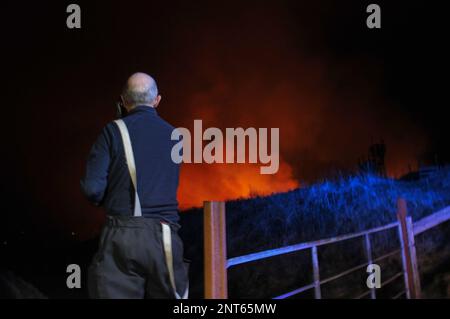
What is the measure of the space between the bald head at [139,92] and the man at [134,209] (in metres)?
0.09

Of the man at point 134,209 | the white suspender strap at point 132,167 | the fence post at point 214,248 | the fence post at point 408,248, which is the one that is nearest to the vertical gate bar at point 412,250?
the fence post at point 408,248

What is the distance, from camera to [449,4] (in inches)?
149

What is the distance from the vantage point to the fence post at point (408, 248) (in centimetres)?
310

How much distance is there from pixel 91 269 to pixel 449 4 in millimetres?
3592

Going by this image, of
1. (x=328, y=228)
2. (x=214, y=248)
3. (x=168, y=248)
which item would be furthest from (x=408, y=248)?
(x=168, y=248)

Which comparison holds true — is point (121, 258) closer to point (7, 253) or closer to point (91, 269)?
point (91, 269)

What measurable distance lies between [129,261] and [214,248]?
373 millimetres

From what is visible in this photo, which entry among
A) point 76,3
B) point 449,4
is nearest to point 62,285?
point 76,3

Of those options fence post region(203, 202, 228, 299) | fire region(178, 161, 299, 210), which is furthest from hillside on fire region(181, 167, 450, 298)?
A: fence post region(203, 202, 228, 299)

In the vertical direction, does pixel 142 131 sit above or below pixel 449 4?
below

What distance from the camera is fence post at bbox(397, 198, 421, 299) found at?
3.10 m

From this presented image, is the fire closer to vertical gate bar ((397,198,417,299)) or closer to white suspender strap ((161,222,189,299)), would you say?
vertical gate bar ((397,198,417,299))

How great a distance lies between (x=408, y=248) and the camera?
3100 mm

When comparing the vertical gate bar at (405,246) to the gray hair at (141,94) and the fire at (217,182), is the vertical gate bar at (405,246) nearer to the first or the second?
the fire at (217,182)
